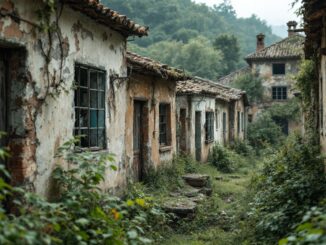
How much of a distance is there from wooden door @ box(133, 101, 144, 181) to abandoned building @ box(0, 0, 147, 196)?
6.42 feet

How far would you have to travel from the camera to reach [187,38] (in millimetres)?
62656

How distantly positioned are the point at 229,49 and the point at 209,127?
33.8m

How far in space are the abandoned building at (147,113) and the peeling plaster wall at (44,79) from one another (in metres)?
1.48

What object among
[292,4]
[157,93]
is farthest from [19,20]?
[157,93]

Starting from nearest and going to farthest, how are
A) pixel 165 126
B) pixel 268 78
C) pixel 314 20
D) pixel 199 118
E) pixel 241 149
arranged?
1. pixel 314 20
2. pixel 165 126
3. pixel 199 118
4. pixel 241 149
5. pixel 268 78

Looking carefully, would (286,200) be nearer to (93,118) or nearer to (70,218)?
(93,118)

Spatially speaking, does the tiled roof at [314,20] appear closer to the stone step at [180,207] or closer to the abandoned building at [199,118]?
the stone step at [180,207]

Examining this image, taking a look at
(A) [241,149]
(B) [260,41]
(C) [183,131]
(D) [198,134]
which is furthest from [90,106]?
(B) [260,41]

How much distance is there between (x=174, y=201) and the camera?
359 inches

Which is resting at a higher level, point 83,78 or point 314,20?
point 314,20

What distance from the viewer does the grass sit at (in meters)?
7.55

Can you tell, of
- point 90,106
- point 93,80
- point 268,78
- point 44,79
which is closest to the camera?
point 44,79

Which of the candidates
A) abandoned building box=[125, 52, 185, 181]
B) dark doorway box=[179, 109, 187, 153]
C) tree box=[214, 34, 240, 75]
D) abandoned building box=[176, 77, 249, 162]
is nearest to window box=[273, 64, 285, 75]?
abandoned building box=[176, 77, 249, 162]

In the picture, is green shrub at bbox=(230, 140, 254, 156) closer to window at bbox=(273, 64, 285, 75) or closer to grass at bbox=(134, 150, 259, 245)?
grass at bbox=(134, 150, 259, 245)
